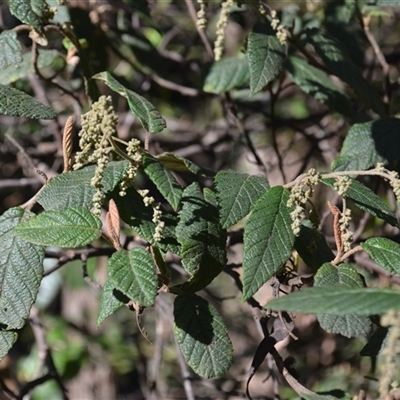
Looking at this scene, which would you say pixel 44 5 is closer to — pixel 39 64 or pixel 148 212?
pixel 39 64

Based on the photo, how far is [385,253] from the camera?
1024 millimetres

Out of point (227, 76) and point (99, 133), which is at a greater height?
point (99, 133)

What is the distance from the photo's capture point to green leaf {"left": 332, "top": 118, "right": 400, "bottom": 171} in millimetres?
1337

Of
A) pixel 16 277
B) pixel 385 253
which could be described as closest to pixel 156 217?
pixel 16 277

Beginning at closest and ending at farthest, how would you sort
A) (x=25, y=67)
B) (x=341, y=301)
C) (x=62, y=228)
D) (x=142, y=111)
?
(x=341, y=301)
(x=62, y=228)
(x=142, y=111)
(x=25, y=67)

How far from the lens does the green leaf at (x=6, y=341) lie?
40.8 inches

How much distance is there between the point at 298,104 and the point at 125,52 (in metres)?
1.08

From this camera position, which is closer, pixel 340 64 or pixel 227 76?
pixel 340 64

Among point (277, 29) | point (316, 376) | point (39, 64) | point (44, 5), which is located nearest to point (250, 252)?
point (277, 29)

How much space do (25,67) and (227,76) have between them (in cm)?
54

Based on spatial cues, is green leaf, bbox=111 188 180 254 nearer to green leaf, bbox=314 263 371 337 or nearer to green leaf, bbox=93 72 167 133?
green leaf, bbox=93 72 167 133

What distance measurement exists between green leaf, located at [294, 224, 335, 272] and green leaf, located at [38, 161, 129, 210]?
0.36 meters

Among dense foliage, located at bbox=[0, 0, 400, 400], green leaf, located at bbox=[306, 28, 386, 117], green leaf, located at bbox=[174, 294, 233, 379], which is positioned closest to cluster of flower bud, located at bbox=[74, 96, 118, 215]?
dense foliage, located at bbox=[0, 0, 400, 400]

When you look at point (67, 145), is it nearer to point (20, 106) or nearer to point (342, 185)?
point (20, 106)
